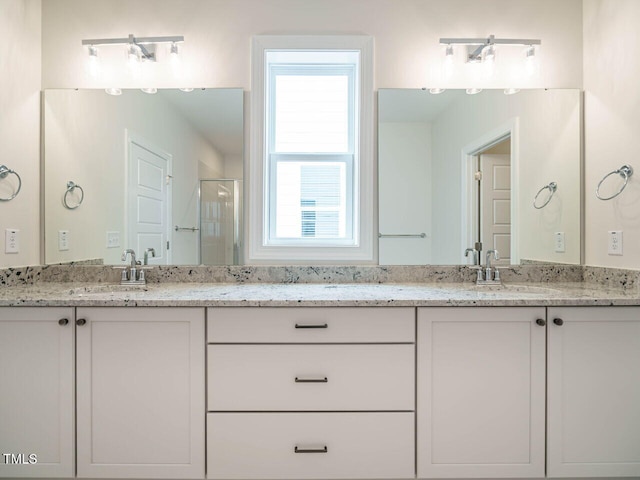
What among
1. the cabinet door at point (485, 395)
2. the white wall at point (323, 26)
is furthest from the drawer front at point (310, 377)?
the white wall at point (323, 26)

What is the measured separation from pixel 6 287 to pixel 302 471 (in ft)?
5.34

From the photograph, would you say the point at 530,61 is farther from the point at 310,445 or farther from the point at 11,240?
the point at 11,240

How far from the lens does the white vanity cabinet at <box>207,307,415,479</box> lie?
1.52 meters

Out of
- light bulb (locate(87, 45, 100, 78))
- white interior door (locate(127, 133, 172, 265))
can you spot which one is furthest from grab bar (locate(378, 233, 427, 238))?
light bulb (locate(87, 45, 100, 78))

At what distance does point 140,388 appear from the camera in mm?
1519

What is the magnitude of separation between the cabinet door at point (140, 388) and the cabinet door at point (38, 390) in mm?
69

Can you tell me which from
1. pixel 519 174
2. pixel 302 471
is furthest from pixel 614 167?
pixel 302 471

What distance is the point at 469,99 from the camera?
80.6 inches

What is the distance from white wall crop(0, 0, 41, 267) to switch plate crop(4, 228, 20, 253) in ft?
0.05

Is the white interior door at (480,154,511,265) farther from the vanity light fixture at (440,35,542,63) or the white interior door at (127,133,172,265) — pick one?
the white interior door at (127,133,172,265)

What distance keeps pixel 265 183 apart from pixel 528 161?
1.45 metres

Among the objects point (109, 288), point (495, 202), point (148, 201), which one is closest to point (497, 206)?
point (495, 202)

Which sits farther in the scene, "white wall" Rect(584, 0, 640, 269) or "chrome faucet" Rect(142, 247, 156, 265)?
"chrome faucet" Rect(142, 247, 156, 265)

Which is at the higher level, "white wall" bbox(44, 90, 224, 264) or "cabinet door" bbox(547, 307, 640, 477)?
"white wall" bbox(44, 90, 224, 264)
